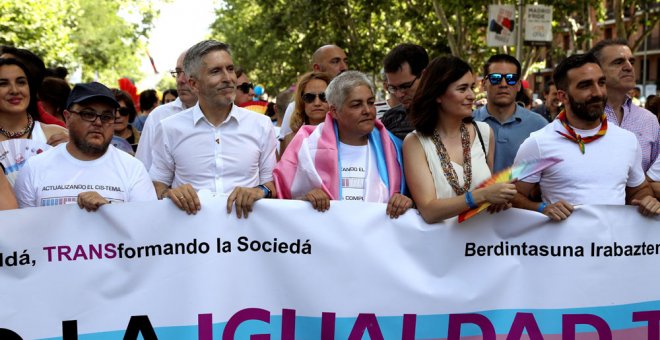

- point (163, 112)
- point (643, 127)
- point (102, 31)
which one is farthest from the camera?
point (102, 31)

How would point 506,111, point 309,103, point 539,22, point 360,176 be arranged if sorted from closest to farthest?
point 360,176 → point 506,111 → point 309,103 → point 539,22

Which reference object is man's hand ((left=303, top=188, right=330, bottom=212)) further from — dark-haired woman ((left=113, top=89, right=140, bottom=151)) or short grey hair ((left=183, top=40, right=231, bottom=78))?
dark-haired woman ((left=113, top=89, right=140, bottom=151))

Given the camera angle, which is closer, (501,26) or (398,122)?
(398,122)

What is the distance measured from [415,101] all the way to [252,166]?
96 cm

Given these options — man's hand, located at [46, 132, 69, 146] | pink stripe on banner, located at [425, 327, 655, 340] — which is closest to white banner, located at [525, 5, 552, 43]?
pink stripe on banner, located at [425, 327, 655, 340]

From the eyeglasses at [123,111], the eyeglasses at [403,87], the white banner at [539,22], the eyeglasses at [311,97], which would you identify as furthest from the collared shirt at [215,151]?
the white banner at [539,22]

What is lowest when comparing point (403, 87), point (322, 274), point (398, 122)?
point (322, 274)

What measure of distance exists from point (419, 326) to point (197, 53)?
194 centimetres

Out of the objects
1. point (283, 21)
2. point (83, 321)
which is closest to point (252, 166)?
point (83, 321)

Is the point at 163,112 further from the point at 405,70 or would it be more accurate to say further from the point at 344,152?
the point at 344,152

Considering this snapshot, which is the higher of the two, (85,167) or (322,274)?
(85,167)

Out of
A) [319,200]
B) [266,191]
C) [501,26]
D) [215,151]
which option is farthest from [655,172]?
[501,26]

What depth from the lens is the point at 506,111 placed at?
5855 mm

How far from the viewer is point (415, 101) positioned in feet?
15.5
